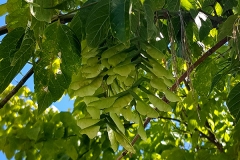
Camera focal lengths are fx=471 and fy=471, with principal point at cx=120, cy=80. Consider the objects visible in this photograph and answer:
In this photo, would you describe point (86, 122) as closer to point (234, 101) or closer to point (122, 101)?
point (122, 101)

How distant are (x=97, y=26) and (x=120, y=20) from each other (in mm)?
101

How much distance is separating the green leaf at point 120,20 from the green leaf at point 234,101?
0.49 m

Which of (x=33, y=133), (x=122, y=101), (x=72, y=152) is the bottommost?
(x=122, y=101)

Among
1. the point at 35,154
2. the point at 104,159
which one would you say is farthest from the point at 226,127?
the point at 35,154

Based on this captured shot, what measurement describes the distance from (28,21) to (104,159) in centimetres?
117

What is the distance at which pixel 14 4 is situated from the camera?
3.04ft

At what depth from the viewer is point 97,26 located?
772 millimetres

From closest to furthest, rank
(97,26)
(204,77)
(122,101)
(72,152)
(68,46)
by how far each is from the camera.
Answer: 1. (122,101)
2. (97,26)
3. (68,46)
4. (204,77)
5. (72,152)

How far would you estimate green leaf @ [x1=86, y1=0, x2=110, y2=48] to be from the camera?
0.76 m

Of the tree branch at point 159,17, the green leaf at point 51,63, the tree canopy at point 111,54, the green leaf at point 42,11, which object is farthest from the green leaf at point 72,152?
the green leaf at point 42,11

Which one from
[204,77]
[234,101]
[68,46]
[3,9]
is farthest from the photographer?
[204,77]

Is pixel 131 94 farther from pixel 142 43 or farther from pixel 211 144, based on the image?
pixel 211 144

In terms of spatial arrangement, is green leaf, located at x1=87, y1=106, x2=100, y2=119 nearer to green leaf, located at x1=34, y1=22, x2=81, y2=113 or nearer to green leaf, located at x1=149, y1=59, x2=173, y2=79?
green leaf, located at x1=149, y1=59, x2=173, y2=79

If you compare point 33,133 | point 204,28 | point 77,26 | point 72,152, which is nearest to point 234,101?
point 204,28
